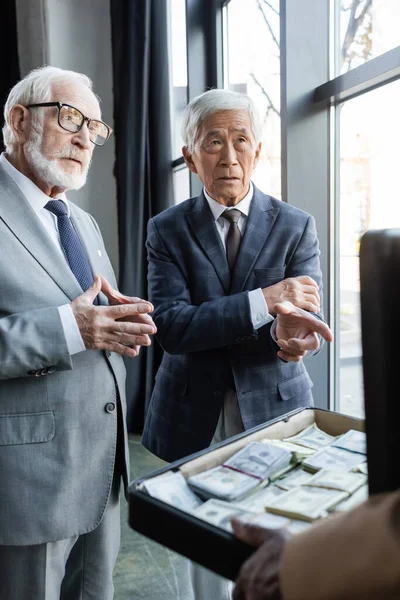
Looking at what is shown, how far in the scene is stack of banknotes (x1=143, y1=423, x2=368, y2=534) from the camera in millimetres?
729

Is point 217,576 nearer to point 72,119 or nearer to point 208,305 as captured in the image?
point 208,305

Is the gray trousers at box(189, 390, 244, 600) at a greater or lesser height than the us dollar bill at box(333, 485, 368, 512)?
lesser

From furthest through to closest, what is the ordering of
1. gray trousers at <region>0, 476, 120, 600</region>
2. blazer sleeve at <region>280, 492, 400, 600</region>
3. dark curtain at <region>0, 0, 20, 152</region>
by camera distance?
dark curtain at <region>0, 0, 20, 152</region> → gray trousers at <region>0, 476, 120, 600</region> → blazer sleeve at <region>280, 492, 400, 600</region>

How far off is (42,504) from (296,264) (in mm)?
911

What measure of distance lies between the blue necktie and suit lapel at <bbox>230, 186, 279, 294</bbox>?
413mm

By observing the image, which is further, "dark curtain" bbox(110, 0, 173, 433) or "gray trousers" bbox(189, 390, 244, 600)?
"dark curtain" bbox(110, 0, 173, 433)

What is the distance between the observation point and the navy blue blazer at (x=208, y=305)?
4.83 feet

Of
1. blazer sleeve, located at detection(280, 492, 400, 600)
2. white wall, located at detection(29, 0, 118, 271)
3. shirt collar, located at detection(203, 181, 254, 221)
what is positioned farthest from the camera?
white wall, located at detection(29, 0, 118, 271)

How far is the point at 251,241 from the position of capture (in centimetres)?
152

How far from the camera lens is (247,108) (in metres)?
1.51

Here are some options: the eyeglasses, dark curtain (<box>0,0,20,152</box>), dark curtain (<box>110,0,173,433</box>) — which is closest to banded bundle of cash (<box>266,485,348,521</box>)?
the eyeglasses

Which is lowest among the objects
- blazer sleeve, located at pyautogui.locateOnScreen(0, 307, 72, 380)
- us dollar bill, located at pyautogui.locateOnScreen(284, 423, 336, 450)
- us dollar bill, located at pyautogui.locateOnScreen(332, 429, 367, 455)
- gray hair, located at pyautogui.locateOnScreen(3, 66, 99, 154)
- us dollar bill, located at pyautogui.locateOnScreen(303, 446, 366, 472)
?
us dollar bill, located at pyautogui.locateOnScreen(284, 423, 336, 450)

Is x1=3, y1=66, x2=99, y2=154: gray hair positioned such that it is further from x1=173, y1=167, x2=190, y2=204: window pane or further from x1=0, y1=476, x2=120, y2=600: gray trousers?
x1=173, y1=167, x2=190, y2=204: window pane

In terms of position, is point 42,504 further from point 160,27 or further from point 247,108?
point 160,27
